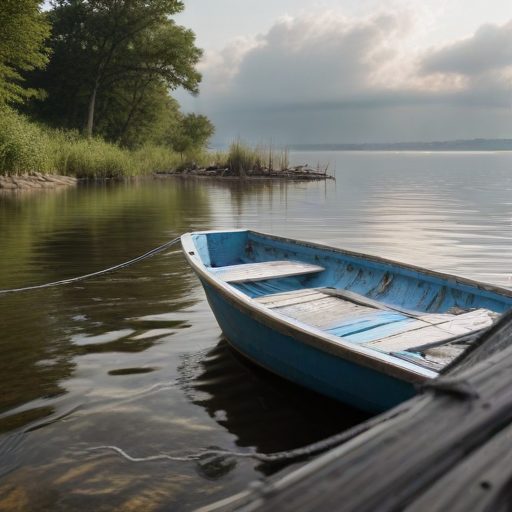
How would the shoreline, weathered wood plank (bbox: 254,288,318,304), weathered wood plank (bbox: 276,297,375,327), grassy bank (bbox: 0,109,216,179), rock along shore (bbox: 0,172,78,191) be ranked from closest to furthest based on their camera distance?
weathered wood plank (bbox: 276,297,375,327)
weathered wood plank (bbox: 254,288,318,304)
grassy bank (bbox: 0,109,216,179)
rock along shore (bbox: 0,172,78,191)
the shoreline

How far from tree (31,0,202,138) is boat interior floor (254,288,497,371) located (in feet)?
112

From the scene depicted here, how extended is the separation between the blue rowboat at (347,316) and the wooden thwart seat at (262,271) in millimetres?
11

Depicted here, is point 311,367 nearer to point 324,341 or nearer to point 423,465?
point 324,341

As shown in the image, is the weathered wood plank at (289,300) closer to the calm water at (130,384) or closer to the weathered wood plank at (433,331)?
the calm water at (130,384)

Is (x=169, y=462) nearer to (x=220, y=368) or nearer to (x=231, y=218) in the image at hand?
(x=220, y=368)

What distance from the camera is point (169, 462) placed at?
3.43 metres

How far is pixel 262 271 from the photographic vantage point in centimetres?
642

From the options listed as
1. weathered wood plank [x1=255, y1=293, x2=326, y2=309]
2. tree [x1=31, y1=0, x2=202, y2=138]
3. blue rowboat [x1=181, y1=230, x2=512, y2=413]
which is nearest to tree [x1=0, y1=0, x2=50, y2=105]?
tree [x1=31, y1=0, x2=202, y2=138]

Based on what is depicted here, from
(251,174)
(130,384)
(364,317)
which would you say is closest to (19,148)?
(251,174)

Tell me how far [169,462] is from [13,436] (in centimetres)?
104

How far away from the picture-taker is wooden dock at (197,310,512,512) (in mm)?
563

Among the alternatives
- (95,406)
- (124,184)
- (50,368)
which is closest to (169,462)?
(95,406)

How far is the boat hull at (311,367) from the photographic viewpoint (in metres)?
3.28

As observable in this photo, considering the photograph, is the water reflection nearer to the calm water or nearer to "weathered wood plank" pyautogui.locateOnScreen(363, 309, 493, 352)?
the calm water
